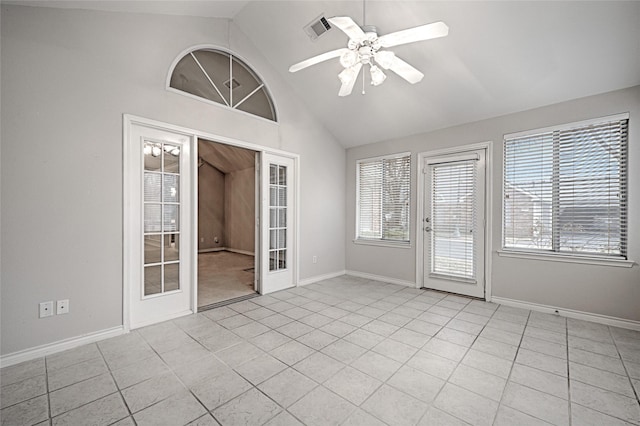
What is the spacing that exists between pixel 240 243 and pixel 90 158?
5.96 metres

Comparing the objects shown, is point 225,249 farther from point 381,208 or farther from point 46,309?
point 46,309

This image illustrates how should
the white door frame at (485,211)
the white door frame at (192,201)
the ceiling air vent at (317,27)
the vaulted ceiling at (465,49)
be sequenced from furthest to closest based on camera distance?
1. the white door frame at (485,211)
2. the ceiling air vent at (317,27)
3. the white door frame at (192,201)
4. the vaulted ceiling at (465,49)

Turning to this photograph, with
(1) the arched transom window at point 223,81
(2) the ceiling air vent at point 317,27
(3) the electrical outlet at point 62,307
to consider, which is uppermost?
(2) the ceiling air vent at point 317,27

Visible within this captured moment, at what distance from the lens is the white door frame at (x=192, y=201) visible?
2727 mm

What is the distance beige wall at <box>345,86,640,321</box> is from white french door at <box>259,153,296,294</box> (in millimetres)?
1864

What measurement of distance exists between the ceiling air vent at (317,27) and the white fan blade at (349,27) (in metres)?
1.47

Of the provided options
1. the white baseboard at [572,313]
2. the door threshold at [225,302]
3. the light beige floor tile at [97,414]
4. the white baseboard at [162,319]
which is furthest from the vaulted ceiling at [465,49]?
the door threshold at [225,302]

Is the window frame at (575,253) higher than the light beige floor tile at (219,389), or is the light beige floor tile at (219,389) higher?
the window frame at (575,253)

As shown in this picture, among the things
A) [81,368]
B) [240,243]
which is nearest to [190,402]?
[81,368]

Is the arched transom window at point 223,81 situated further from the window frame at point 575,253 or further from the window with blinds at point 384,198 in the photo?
the window frame at point 575,253

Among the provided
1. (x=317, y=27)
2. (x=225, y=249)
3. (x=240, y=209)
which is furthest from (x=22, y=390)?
(x=225, y=249)

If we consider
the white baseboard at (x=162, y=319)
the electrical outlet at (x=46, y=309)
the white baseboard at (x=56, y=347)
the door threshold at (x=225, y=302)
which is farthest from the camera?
the door threshold at (x=225, y=302)

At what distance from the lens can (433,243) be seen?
14.2 ft

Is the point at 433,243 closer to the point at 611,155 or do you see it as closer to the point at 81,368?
the point at 611,155
